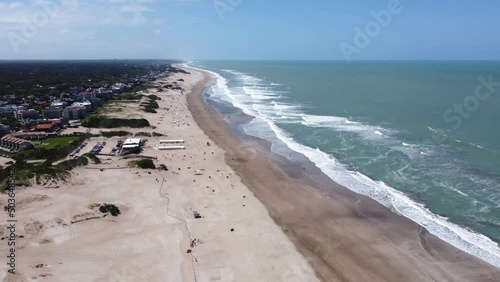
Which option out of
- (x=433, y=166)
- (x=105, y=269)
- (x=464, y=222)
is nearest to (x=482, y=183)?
(x=433, y=166)

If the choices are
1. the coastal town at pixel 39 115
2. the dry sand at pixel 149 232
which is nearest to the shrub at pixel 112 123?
the coastal town at pixel 39 115

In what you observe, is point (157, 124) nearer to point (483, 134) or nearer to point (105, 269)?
point (105, 269)

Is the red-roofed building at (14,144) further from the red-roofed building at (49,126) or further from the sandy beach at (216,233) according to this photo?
the sandy beach at (216,233)

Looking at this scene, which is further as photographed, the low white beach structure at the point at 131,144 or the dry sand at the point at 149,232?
the low white beach structure at the point at 131,144

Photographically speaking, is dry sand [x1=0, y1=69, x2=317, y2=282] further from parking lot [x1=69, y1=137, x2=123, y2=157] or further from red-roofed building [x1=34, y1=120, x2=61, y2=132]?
red-roofed building [x1=34, y1=120, x2=61, y2=132]

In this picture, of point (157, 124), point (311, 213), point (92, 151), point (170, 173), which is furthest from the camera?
point (157, 124)

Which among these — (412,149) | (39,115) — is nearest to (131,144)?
(39,115)
